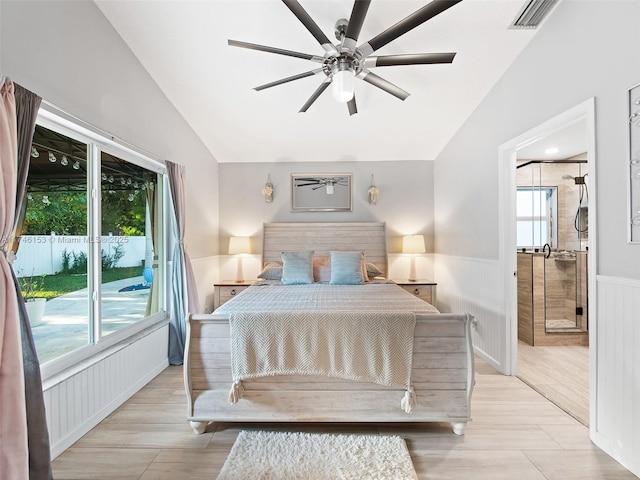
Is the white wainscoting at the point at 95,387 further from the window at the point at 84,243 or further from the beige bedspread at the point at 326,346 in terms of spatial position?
the beige bedspread at the point at 326,346

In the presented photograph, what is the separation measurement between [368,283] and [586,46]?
279 centimetres

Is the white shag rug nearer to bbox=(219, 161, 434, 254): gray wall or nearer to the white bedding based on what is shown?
the white bedding

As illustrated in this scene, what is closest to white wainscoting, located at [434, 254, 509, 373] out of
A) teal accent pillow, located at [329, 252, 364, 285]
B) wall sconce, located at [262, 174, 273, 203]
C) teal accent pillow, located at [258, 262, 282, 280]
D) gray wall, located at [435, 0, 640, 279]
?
gray wall, located at [435, 0, 640, 279]

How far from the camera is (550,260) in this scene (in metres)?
3.80

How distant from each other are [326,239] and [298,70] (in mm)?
2237

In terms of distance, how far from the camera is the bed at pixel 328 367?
75.2 inches

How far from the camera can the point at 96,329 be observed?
2338 mm

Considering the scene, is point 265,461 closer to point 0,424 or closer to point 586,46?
point 0,424

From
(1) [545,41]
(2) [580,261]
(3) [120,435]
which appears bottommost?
(3) [120,435]

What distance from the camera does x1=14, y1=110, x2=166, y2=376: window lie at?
1.91 meters

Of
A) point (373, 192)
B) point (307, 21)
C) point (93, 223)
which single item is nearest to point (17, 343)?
point (93, 223)

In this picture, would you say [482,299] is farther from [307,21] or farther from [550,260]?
[307,21]

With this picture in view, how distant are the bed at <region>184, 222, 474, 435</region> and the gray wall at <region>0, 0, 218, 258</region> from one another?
1.61 meters

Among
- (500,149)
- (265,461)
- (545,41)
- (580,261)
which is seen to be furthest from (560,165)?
(265,461)
